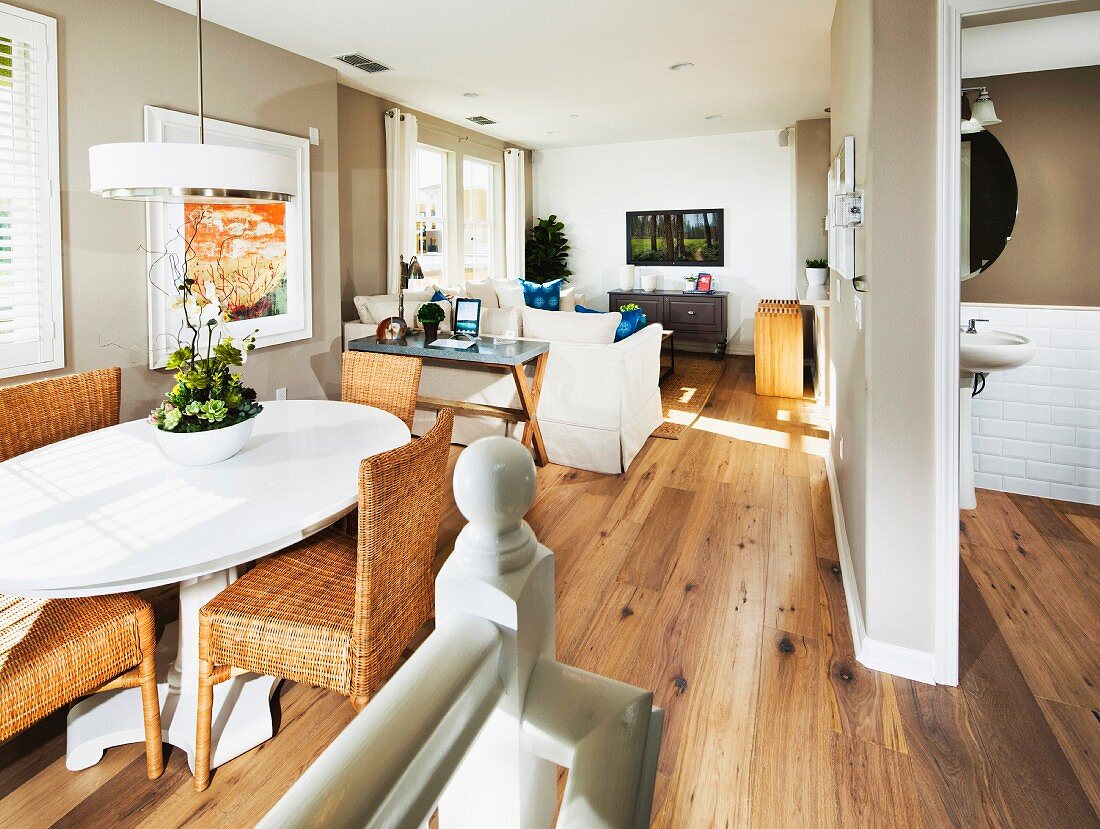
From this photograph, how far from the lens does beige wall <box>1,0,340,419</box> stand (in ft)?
9.75

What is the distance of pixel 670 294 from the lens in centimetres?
741

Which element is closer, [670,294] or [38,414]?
[38,414]

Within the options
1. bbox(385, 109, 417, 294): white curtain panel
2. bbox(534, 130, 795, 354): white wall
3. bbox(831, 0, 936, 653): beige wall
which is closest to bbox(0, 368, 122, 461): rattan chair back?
bbox(831, 0, 936, 653): beige wall

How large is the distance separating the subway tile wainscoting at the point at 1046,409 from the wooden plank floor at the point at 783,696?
0.52 feet

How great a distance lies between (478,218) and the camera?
287 inches

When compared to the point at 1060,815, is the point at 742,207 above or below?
above

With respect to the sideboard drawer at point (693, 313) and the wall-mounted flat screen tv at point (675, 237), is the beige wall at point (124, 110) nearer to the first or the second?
the sideboard drawer at point (693, 313)

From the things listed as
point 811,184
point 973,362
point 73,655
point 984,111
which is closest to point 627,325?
point 973,362

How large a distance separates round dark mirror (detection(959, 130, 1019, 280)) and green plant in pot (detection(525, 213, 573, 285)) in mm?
5278

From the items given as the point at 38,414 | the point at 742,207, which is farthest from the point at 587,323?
the point at 742,207

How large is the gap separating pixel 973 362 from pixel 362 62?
4139 millimetres

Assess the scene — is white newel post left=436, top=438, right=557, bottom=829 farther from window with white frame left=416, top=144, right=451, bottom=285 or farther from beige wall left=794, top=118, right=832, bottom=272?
beige wall left=794, top=118, right=832, bottom=272

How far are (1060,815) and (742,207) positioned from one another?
6879 mm

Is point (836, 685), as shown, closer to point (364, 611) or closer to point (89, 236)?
point (364, 611)
